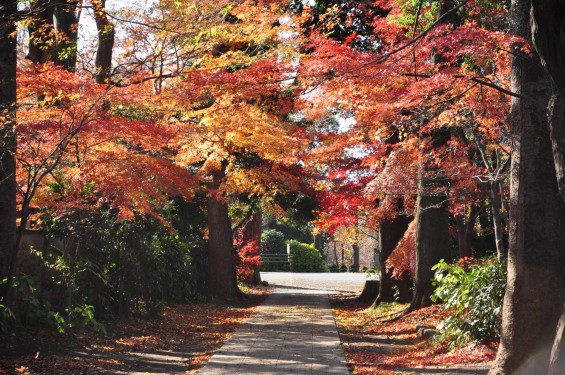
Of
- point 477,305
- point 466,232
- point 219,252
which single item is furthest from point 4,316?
point 466,232

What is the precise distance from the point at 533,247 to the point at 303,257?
117 ft

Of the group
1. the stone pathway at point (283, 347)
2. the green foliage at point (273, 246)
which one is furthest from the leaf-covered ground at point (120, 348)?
the green foliage at point (273, 246)

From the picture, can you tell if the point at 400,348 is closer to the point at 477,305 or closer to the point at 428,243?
the point at 477,305

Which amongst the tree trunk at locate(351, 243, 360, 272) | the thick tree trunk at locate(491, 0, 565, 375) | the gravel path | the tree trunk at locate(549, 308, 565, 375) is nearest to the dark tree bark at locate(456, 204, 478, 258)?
the gravel path

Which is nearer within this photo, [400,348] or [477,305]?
[477,305]

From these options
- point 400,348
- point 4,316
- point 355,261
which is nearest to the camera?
point 4,316

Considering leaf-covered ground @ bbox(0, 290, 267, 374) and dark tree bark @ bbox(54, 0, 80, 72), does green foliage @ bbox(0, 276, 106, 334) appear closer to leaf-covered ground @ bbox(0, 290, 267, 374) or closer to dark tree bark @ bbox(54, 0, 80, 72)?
leaf-covered ground @ bbox(0, 290, 267, 374)

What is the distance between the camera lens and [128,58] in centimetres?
1548

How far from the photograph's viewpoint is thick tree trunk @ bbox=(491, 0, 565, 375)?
720cm

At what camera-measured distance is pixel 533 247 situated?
7.23 m

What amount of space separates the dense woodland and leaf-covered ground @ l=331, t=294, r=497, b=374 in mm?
569

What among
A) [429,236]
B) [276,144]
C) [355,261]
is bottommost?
[355,261]

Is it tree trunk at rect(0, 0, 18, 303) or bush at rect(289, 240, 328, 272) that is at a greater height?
tree trunk at rect(0, 0, 18, 303)

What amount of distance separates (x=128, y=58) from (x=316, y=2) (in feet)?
18.7
